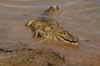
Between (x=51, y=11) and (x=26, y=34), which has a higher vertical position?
(x=51, y=11)

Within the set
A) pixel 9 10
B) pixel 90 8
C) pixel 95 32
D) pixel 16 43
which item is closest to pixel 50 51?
pixel 16 43

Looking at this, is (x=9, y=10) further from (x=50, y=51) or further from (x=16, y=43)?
(x=50, y=51)

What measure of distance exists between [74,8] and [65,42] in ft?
10.2

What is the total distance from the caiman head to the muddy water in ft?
0.68

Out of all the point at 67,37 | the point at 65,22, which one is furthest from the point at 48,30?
the point at 65,22

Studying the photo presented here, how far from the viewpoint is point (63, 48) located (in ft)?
14.2

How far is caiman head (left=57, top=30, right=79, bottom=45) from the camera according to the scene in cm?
440

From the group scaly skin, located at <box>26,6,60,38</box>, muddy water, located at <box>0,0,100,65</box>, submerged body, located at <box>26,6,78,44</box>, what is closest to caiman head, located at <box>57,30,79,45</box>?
submerged body, located at <box>26,6,78,44</box>

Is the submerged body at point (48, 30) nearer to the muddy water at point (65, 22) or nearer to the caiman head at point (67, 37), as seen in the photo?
the caiman head at point (67, 37)

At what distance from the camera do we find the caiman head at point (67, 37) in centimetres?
440

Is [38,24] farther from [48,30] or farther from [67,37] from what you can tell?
[67,37]

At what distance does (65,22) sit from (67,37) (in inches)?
61.2

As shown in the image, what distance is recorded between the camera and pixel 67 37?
4.45 meters

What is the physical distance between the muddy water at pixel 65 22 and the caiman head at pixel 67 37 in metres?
0.21
